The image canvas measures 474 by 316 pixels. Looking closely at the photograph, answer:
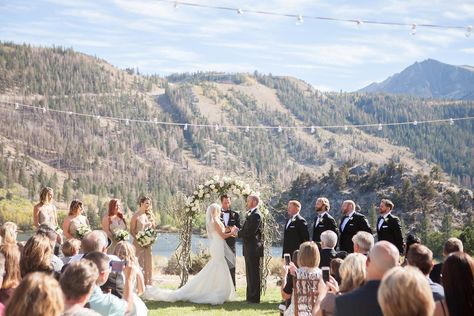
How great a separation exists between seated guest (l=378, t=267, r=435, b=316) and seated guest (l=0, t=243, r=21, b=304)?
109 inches

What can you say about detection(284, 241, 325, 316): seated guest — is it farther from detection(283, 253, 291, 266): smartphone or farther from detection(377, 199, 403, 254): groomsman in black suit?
detection(377, 199, 403, 254): groomsman in black suit

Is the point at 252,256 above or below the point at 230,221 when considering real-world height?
below

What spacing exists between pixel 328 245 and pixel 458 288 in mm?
3146

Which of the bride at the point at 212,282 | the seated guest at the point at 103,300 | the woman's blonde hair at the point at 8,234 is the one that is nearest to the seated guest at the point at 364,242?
the seated guest at the point at 103,300

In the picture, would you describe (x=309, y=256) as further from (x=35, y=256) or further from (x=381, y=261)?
(x=35, y=256)

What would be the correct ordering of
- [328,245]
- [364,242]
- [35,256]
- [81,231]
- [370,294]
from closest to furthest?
[370,294], [35,256], [364,242], [328,245], [81,231]

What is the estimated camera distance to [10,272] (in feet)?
15.2

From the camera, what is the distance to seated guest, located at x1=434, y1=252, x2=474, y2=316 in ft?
13.2

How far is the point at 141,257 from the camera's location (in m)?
11.8

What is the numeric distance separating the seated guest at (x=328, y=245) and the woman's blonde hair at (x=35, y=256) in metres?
3.34

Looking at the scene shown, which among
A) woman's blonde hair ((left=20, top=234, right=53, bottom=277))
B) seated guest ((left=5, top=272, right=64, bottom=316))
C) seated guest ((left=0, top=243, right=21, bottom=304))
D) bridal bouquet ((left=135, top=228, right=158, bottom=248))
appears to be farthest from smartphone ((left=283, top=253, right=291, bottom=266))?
bridal bouquet ((left=135, top=228, right=158, bottom=248))

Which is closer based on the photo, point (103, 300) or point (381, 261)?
point (381, 261)

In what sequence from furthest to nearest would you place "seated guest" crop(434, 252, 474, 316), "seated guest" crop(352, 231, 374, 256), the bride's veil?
the bride's veil
"seated guest" crop(352, 231, 374, 256)
"seated guest" crop(434, 252, 474, 316)

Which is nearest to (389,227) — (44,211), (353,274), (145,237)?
(145,237)
